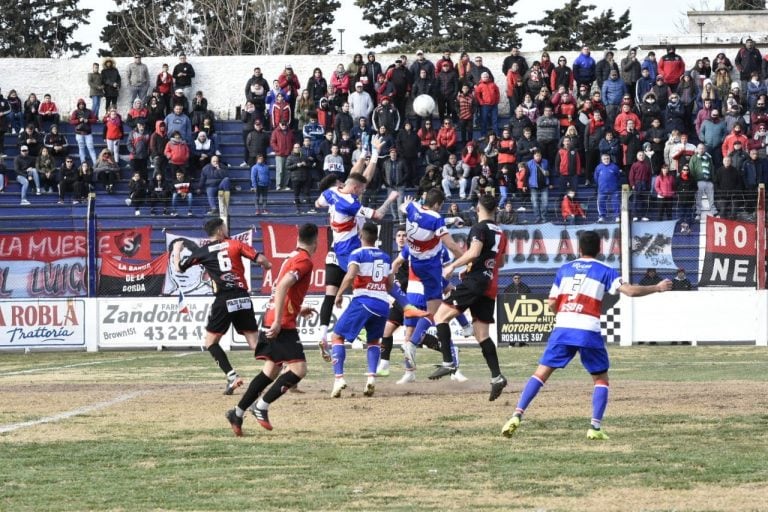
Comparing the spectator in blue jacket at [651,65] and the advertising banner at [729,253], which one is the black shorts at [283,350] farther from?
the spectator in blue jacket at [651,65]

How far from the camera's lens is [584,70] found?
118ft

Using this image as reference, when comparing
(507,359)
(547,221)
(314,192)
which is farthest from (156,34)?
(507,359)

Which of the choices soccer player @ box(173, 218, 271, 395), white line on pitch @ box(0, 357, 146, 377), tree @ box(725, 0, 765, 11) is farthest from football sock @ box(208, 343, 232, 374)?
tree @ box(725, 0, 765, 11)

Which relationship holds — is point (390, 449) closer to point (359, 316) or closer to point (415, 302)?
point (359, 316)

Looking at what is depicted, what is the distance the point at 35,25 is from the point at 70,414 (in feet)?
207

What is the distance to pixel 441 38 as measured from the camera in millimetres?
64625

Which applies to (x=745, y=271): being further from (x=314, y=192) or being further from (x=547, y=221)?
(x=314, y=192)

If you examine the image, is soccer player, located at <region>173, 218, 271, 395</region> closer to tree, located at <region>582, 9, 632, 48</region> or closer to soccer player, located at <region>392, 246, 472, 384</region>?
soccer player, located at <region>392, 246, 472, 384</region>

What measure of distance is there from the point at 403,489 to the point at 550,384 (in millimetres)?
8158

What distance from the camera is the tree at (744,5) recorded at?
241 ft

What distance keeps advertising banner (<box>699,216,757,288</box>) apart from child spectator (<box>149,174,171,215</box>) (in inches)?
482

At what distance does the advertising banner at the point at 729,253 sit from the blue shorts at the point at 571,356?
16.8 meters

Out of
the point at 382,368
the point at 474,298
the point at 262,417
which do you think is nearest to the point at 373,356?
the point at 382,368

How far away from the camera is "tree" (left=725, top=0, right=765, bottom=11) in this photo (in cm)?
7338
